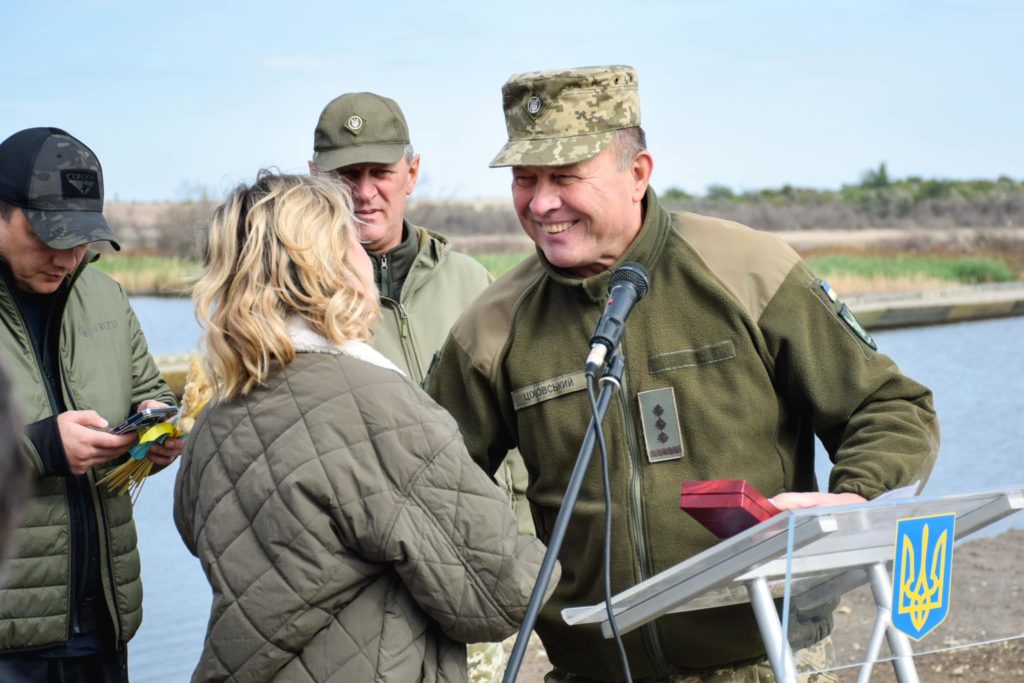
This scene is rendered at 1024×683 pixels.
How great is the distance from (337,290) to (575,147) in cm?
76

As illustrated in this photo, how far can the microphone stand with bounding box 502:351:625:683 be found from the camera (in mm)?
2262

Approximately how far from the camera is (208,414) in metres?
2.61

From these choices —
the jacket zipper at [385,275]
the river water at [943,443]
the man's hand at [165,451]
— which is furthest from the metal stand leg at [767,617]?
the jacket zipper at [385,275]

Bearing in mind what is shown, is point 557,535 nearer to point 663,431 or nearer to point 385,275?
point 663,431

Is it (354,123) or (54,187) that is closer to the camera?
(54,187)

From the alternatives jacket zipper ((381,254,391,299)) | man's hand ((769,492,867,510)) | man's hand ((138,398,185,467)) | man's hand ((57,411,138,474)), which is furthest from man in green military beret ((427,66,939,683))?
jacket zipper ((381,254,391,299))

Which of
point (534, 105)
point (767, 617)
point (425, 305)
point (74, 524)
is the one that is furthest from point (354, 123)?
point (767, 617)

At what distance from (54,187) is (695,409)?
1.81 metres

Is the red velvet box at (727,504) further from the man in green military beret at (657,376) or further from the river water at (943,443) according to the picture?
the man in green military beret at (657,376)

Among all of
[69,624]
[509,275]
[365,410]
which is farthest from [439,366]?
[69,624]

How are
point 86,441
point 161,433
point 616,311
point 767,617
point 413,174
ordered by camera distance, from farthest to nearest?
point 413,174 → point 86,441 → point 161,433 → point 616,311 → point 767,617

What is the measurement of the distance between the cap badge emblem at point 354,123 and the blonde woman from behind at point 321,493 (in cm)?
176

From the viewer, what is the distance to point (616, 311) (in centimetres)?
257

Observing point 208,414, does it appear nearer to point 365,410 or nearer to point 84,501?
point 365,410
